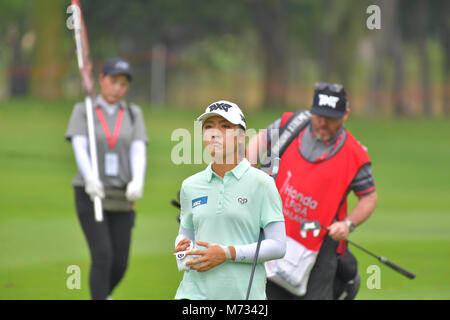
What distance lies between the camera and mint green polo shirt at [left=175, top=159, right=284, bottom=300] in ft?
16.8

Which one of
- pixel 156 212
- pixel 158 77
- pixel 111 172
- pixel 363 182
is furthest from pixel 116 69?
pixel 158 77

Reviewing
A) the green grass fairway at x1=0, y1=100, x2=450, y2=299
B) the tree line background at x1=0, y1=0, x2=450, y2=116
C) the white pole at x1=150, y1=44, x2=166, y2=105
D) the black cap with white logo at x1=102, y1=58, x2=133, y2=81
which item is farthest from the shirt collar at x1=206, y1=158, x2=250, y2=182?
the white pole at x1=150, y1=44, x2=166, y2=105

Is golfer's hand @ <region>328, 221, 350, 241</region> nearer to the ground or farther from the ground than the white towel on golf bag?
farther from the ground

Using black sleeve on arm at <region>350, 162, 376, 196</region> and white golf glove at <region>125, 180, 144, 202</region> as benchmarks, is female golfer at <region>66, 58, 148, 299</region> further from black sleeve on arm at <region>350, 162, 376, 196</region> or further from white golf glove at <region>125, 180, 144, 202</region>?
black sleeve on arm at <region>350, 162, 376, 196</region>

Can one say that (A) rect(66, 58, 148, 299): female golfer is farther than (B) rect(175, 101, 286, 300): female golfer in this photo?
Yes

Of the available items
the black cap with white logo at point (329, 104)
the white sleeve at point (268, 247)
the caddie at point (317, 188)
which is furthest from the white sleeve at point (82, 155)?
the white sleeve at point (268, 247)

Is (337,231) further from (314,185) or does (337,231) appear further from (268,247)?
(268,247)

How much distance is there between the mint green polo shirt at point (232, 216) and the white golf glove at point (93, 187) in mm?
3501

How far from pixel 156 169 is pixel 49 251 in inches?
500

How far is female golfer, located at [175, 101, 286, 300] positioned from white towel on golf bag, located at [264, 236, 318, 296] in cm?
195

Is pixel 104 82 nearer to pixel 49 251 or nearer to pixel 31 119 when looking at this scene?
pixel 49 251

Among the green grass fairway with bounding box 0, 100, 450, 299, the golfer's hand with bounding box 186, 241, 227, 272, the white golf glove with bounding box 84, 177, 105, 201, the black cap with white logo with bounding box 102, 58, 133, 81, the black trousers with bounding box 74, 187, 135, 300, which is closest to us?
the golfer's hand with bounding box 186, 241, 227, 272

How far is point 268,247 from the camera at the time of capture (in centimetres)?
503
